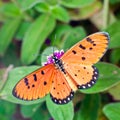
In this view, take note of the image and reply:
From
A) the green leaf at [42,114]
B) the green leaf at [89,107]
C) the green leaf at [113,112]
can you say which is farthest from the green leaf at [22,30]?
Result: the green leaf at [113,112]

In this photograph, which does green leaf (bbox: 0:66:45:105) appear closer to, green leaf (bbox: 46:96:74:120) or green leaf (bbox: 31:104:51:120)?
green leaf (bbox: 46:96:74:120)

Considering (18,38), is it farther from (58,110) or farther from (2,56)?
(58,110)

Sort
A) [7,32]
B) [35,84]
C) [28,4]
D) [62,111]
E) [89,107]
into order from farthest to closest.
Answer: [7,32]
[28,4]
[89,107]
[62,111]
[35,84]

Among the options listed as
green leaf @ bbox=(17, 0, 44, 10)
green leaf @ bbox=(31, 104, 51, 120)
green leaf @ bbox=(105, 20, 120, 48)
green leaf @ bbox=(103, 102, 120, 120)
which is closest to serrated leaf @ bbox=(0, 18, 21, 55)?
green leaf @ bbox=(17, 0, 44, 10)

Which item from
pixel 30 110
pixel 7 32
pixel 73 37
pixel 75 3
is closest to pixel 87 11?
pixel 75 3

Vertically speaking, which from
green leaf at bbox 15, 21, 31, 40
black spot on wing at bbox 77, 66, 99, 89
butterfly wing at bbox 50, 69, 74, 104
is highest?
green leaf at bbox 15, 21, 31, 40

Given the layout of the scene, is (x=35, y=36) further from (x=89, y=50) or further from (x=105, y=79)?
(x=89, y=50)

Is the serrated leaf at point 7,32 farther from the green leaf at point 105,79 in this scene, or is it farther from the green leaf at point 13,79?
the green leaf at point 105,79
